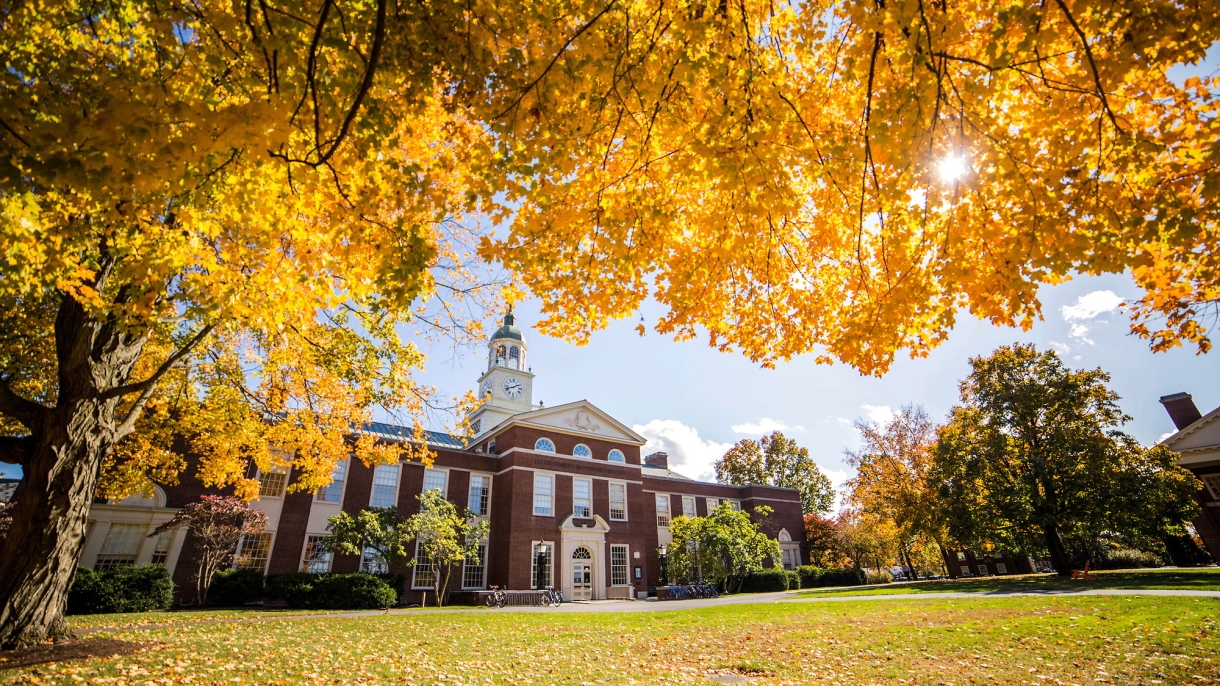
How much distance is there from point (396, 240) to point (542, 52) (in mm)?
1912

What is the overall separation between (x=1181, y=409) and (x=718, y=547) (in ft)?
87.3

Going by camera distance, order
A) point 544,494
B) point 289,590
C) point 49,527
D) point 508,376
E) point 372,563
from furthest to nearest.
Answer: point 508,376, point 544,494, point 372,563, point 289,590, point 49,527

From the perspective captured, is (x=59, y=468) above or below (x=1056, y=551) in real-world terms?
above

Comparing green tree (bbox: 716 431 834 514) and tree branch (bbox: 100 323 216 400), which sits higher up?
green tree (bbox: 716 431 834 514)

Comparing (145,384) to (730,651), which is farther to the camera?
(730,651)

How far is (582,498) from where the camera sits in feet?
87.7

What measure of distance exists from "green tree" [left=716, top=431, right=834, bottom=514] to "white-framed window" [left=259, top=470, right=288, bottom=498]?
1416 inches

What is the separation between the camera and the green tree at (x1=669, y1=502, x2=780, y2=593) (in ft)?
81.8

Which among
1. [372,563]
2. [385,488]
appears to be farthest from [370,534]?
[385,488]

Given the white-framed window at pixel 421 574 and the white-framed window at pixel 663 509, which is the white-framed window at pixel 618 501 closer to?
the white-framed window at pixel 663 509

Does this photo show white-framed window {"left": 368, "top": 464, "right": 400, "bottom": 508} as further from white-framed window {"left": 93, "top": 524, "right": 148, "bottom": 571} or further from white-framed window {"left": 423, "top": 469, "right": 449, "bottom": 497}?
white-framed window {"left": 93, "top": 524, "right": 148, "bottom": 571}

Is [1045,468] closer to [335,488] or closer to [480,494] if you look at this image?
[480,494]

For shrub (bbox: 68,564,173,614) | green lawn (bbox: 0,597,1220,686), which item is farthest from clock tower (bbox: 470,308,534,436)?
green lawn (bbox: 0,597,1220,686)

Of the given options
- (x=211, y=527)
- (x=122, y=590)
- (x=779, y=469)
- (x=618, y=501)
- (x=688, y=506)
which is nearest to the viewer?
(x=122, y=590)
